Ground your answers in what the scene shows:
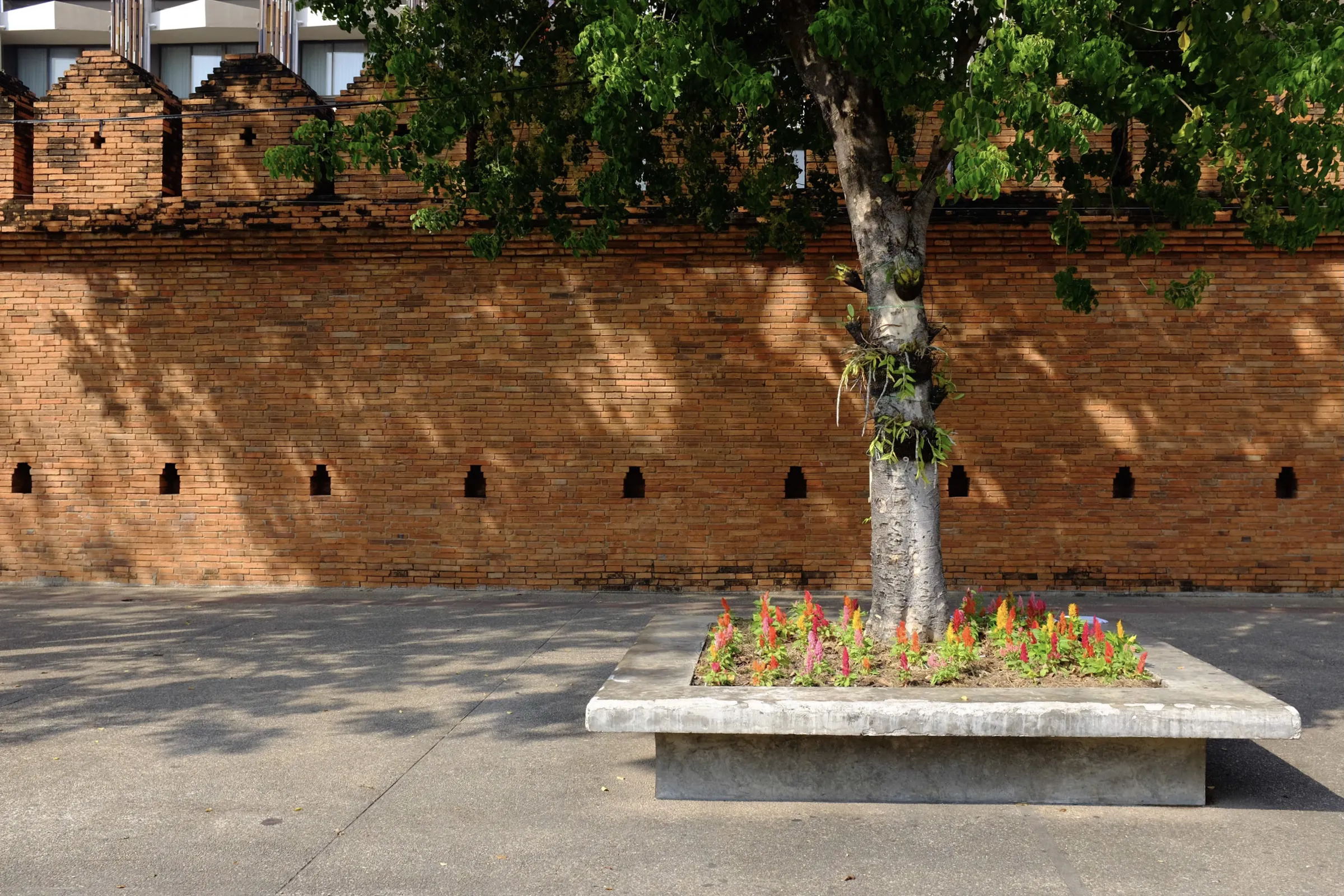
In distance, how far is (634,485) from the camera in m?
10.7

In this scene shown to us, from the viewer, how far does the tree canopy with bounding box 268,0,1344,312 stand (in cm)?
529

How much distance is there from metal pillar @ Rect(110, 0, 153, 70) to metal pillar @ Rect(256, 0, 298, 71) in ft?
7.91

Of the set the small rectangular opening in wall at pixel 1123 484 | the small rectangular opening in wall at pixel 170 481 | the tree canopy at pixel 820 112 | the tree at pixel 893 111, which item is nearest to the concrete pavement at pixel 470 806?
the tree at pixel 893 111

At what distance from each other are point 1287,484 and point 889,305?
6.46 m

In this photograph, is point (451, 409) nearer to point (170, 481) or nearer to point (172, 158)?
point (170, 481)

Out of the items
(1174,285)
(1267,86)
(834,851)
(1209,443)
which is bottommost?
(834,851)

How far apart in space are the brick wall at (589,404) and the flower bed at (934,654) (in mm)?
4232

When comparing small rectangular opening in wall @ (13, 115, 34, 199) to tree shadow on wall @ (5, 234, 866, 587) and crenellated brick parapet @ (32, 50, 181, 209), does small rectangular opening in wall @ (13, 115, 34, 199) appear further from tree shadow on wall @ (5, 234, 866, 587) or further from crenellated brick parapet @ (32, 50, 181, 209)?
tree shadow on wall @ (5, 234, 866, 587)

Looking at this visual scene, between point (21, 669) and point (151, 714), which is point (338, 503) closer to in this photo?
point (21, 669)

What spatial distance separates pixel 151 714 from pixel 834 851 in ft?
12.8

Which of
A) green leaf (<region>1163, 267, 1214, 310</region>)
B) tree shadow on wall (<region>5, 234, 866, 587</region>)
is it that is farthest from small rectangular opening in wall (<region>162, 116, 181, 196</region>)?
green leaf (<region>1163, 267, 1214, 310</region>)

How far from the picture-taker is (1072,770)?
4.52 meters

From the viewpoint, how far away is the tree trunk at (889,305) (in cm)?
591

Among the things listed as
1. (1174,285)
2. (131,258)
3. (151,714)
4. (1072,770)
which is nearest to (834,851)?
(1072,770)
